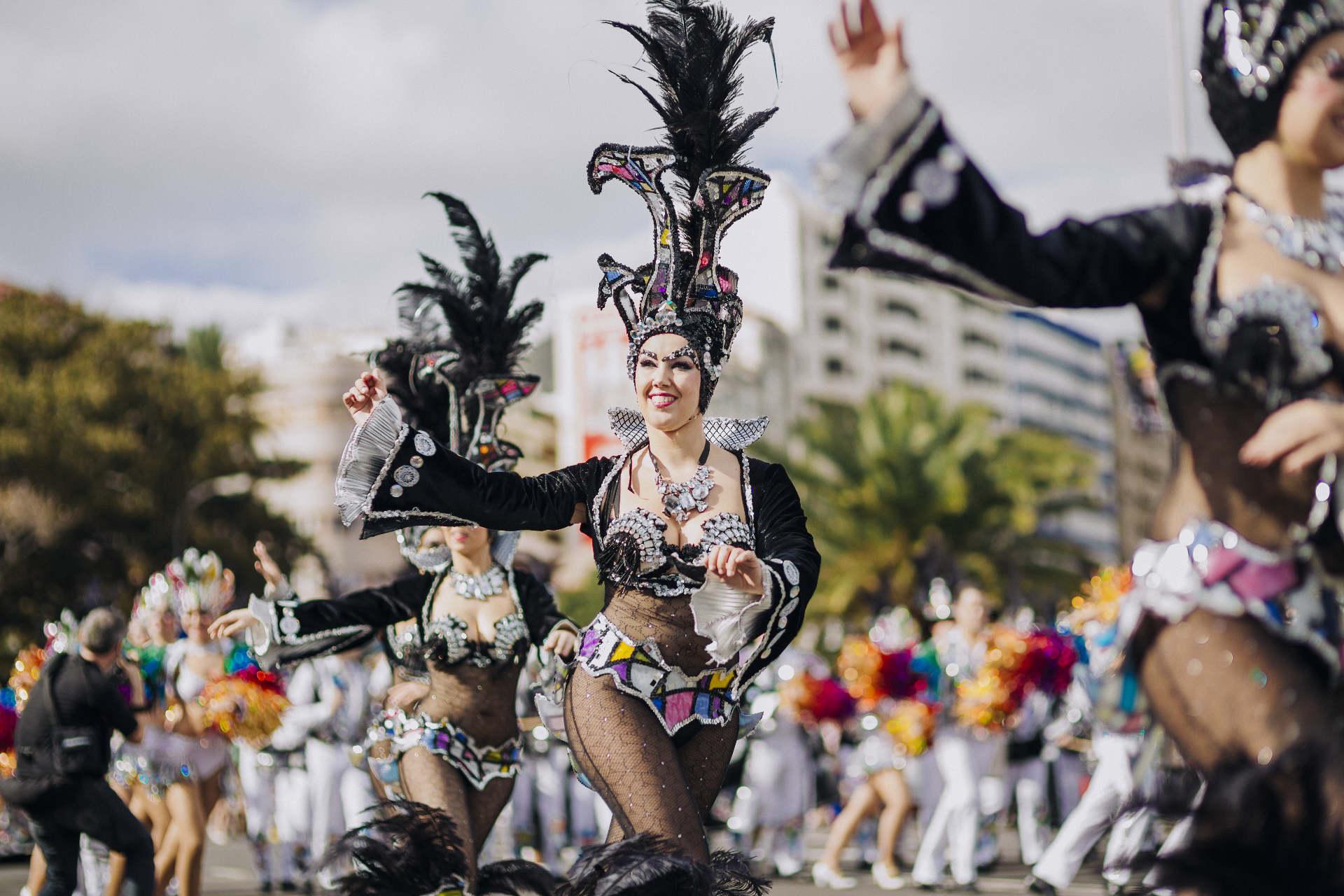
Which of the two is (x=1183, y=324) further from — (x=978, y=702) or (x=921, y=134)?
(x=978, y=702)

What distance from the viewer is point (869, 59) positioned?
106 inches

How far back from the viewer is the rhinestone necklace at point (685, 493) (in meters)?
4.73

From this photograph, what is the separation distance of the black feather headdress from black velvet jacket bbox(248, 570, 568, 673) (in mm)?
532

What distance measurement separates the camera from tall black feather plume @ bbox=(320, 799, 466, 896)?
4.90m

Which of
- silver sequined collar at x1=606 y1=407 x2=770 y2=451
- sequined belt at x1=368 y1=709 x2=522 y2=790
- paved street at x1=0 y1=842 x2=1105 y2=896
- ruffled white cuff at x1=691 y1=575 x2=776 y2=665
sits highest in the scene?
silver sequined collar at x1=606 y1=407 x2=770 y2=451

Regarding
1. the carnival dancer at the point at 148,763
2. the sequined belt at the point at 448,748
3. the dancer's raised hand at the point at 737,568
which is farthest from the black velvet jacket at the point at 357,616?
the carnival dancer at the point at 148,763

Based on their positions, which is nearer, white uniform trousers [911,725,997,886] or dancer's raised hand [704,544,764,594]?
dancer's raised hand [704,544,764,594]

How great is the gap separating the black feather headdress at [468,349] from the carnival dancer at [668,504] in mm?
1595

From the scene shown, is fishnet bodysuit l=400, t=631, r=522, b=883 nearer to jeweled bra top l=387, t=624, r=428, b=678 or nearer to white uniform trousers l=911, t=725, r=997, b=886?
jeweled bra top l=387, t=624, r=428, b=678

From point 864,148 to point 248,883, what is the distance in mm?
12601

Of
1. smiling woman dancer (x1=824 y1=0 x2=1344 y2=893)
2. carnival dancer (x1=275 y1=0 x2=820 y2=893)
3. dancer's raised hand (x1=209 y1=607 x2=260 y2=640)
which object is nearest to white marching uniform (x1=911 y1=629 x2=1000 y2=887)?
dancer's raised hand (x1=209 y1=607 x2=260 y2=640)

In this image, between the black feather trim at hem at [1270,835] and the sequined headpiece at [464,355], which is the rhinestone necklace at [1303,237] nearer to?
the black feather trim at hem at [1270,835]

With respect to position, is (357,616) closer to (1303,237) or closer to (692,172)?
(692,172)

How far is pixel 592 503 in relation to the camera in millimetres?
4812
